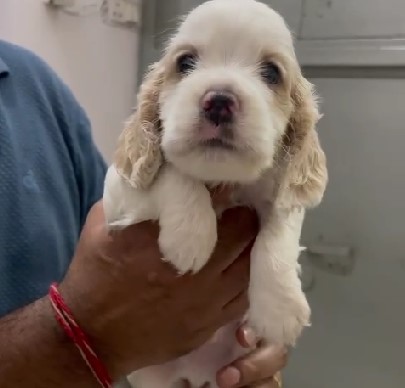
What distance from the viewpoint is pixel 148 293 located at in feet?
3.00

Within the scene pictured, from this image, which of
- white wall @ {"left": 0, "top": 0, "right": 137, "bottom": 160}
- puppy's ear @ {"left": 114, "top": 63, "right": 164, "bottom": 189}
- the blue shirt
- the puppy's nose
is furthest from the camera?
white wall @ {"left": 0, "top": 0, "right": 137, "bottom": 160}

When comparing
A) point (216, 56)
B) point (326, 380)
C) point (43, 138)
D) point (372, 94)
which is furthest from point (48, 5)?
point (326, 380)

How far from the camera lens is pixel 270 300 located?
0.90 m

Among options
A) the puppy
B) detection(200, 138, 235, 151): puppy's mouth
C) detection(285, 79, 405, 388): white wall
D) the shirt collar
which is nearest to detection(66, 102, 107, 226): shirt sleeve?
the shirt collar

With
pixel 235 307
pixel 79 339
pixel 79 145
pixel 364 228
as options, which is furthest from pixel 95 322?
pixel 364 228

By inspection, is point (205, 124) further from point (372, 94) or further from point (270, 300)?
point (372, 94)

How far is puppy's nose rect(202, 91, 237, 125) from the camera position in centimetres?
78

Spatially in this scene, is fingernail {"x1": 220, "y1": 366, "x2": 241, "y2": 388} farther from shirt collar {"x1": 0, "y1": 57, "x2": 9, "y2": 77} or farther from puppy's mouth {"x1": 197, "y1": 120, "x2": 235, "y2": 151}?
shirt collar {"x1": 0, "y1": 57, "x2": 9, "y2": 77}

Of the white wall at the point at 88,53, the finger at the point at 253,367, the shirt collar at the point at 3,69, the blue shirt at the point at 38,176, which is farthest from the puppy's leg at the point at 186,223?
the white wall at the point at 88,53

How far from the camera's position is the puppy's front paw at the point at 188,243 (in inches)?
34.1

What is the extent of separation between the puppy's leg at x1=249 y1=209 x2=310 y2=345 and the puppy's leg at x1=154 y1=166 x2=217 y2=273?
0.24ft

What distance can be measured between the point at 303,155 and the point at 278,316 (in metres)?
0.20

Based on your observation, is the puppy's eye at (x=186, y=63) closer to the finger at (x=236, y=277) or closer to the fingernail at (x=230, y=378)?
the finger at (x=236, y=277)

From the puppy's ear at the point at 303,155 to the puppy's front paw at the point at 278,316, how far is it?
0.40 feet
